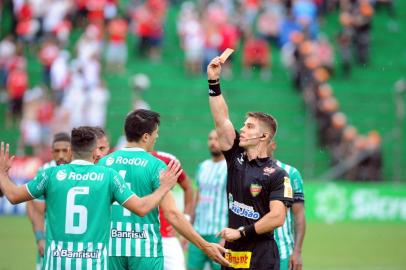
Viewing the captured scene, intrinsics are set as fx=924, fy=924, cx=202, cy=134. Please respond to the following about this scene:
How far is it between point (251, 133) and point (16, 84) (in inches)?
771

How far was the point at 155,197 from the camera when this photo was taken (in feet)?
24.9

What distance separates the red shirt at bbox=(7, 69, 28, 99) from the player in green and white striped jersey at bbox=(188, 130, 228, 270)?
51.1 feet

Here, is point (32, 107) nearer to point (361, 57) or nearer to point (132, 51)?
point (132, 51)

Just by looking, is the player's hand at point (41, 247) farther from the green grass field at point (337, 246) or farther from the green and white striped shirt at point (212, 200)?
the green grass field at point (337, 246)

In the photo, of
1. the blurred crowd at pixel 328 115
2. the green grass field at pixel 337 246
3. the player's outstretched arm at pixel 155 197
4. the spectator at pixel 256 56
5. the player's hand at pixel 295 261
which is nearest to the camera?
the player's outstretched arm at pixel 155 197

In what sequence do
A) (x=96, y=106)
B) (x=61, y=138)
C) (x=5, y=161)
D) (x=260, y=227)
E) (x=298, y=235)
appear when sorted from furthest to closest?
(x=96, y=106)
(x=61, y=138)
(x=298, y=235)
(x=260, y=227)
(x=5, y=161)

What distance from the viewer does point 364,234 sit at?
2205cm

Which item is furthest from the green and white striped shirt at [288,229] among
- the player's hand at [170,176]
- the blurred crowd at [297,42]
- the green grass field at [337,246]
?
the blurred crowd at [297,42]

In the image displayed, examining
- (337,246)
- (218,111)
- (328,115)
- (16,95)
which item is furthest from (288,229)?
(16,95)

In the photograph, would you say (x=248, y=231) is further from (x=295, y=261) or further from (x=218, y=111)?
(x=295, y=261)

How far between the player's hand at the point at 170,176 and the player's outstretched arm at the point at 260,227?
68 cm

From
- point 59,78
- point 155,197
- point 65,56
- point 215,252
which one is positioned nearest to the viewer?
point 155,197

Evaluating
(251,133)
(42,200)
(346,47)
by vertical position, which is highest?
(346,47)

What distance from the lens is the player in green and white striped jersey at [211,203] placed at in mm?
12078
